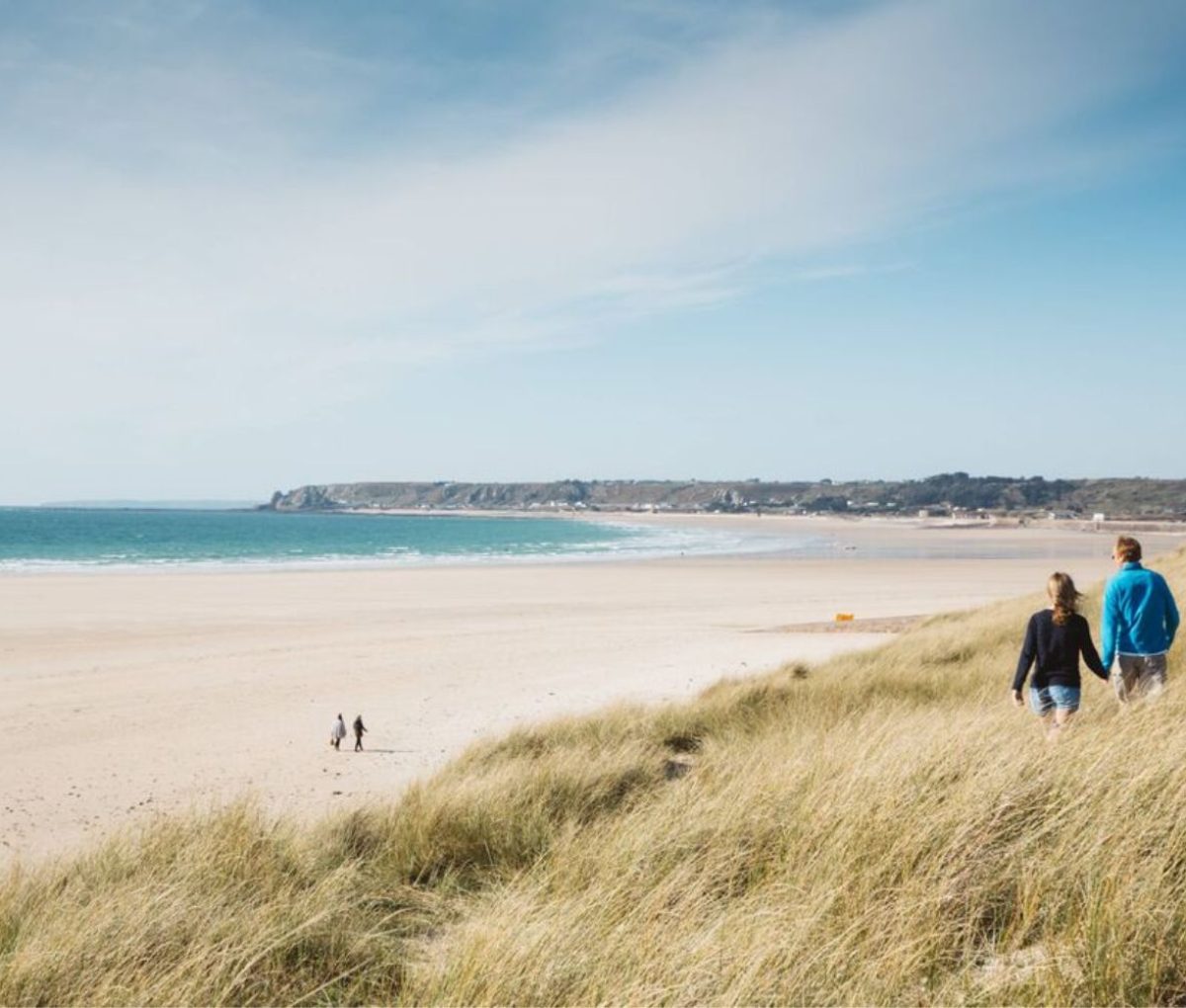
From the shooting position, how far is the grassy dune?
10.3 feet

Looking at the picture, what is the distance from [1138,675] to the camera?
289 inches

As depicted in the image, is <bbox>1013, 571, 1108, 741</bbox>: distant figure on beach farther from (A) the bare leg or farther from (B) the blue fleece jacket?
(B) the blue fleece jacket

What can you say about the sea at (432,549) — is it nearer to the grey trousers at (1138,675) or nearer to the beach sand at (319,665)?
the beach sand at (319,665)

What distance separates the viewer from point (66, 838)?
7773mm

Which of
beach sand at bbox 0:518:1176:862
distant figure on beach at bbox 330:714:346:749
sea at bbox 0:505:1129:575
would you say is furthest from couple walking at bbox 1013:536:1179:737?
sea at bbox 0:505:1129:575

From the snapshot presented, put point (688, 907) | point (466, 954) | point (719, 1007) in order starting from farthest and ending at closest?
point (688, 907) < point (466, 954) < point (719, 1007)

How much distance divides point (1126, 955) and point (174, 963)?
3.48 m

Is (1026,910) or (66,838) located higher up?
(1026,910)

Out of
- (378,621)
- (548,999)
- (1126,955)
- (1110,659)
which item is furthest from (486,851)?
(378,621)

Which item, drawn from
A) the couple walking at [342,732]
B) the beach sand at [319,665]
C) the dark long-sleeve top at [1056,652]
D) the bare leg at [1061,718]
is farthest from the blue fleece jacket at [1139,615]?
the couple walking at [342,732]

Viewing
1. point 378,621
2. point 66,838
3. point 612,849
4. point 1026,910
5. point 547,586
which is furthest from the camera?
point 547,586

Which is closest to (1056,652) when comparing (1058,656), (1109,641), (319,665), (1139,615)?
(1058,656)

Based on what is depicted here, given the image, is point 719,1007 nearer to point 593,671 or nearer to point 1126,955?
point 1126,955

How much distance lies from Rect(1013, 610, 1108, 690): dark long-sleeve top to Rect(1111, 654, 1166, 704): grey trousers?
1.77 ft
